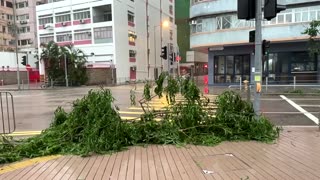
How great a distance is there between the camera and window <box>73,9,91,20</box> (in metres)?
53.5

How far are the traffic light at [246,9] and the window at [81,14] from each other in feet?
156

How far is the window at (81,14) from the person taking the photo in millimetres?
53531

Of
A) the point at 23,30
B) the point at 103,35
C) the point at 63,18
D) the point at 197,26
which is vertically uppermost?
the point at 23,30

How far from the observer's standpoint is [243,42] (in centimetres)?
3198

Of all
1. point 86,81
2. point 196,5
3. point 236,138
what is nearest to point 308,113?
point 236,138

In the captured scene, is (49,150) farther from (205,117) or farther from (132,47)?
(132,47)

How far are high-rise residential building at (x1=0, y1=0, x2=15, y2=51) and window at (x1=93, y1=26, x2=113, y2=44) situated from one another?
117 feet

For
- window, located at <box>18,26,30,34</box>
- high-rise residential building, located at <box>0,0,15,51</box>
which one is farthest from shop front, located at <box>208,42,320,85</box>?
high-rise residential building, located at <box>0,0,15,51</box>

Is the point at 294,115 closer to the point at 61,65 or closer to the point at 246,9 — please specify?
the point at 246,9

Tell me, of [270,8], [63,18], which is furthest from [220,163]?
[63,18]

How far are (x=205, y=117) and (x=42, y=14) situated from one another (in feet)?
187

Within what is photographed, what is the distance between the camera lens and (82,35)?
2133 inches

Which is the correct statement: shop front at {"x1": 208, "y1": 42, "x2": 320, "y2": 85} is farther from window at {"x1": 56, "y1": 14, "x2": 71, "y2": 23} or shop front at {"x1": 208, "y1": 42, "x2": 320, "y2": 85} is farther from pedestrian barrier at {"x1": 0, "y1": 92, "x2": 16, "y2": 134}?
window at {"x1": 56, "y1": 14, "x2": 71, "y2": 23}

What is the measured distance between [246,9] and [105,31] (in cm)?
4483
